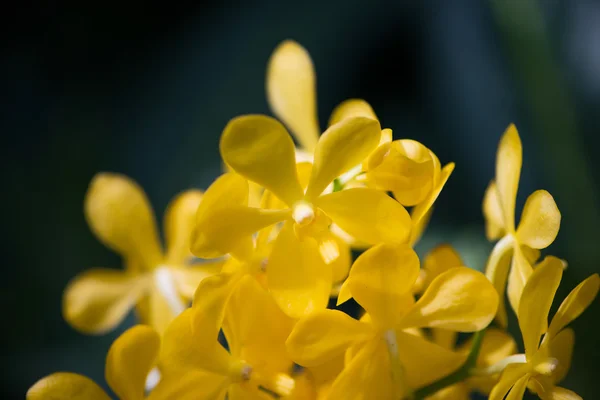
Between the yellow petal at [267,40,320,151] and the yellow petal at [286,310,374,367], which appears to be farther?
the yellow petal at [267,40,320,151]

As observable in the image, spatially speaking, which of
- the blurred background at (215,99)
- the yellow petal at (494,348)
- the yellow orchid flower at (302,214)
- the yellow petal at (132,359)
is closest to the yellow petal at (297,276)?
the yellow orchid flower at (302,214)

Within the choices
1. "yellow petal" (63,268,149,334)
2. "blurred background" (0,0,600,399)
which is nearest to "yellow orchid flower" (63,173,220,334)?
"yellow petal" (63,268,149,334)

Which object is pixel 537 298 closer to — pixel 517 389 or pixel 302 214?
pixel 517 389

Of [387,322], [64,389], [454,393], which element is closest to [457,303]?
[387,322]

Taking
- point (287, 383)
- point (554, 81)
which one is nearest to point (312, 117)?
A: point (287, 383)

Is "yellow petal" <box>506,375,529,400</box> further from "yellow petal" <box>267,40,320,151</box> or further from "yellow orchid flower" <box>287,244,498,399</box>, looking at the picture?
"yellow petal" <box>267,40,320,151</box>

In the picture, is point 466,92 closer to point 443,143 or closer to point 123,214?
point 443,143
